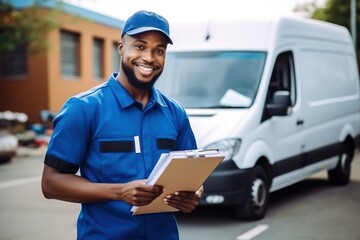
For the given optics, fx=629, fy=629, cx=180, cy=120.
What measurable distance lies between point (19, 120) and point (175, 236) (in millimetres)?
21633

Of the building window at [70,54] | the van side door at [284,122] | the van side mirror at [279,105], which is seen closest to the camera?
the van side mirror at [279,105]

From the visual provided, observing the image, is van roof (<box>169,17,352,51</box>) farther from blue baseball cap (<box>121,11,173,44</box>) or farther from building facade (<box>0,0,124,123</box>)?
building facade (<box>0,0,124,123</box>)

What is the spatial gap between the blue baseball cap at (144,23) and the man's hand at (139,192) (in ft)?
2.02

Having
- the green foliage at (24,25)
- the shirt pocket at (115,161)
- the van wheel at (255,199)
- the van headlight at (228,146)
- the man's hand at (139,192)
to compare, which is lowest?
the van wheel at (255,199)

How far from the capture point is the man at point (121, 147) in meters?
2.42

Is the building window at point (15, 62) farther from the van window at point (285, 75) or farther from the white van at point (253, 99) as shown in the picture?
the van window at point (285, 75)

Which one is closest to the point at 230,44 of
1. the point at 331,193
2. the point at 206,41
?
the point at 206,41

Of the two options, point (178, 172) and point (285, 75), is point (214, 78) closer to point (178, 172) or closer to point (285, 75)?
point (285, 75)

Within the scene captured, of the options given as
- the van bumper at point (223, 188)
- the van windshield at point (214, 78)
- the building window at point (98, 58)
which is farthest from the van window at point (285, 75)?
the building window at point (98, 58)

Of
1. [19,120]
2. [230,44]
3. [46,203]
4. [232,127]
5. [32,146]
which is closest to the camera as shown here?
[232,127]

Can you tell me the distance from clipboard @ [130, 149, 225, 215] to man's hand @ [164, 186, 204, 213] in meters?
0.02

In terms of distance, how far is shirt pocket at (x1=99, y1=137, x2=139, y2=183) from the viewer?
8.08ft

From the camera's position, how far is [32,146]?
68.3ft

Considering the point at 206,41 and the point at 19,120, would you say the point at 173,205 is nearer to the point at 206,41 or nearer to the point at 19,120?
the point at 206,41
